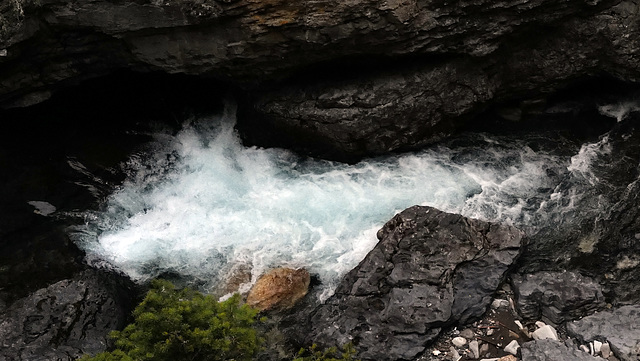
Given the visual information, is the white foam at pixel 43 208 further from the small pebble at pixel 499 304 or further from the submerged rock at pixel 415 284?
the small pebble at pixel 499 304

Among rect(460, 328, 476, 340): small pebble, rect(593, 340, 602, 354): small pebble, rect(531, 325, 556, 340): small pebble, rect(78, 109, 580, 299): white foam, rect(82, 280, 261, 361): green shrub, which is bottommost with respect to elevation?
rect(460, 328, 476, 340): small pebble

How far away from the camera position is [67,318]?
8977mm

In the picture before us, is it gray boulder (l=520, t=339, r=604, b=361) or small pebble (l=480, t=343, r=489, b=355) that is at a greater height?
gray boulder (l=520, t=339, r=604, b=361)

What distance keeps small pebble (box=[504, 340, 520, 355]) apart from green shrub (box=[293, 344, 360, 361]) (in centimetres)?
204

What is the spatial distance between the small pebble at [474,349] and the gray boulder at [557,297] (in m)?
0.90

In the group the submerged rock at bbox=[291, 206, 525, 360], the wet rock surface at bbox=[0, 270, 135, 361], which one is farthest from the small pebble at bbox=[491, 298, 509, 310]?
the wet rock surface at bbox=[0, 270, 135, 361]

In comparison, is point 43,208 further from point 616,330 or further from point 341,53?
point 616,330

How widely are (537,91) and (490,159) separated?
1806mm

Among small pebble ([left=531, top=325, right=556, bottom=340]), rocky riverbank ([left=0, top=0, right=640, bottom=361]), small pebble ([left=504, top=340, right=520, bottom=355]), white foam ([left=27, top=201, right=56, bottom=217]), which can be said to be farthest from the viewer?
white foam ([left=27, top=201, right=56, bottom=217])

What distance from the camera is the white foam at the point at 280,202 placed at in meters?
10.0

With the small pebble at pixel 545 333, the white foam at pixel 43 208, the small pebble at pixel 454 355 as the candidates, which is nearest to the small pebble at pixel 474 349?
the small pebble at pixel 454 355

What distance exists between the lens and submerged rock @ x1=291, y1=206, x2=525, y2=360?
326 inches

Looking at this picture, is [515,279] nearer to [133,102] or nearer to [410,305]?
[410,305]

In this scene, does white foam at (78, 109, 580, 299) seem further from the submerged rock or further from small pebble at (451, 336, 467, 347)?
small pebble at (451, 336, 467, 347)
